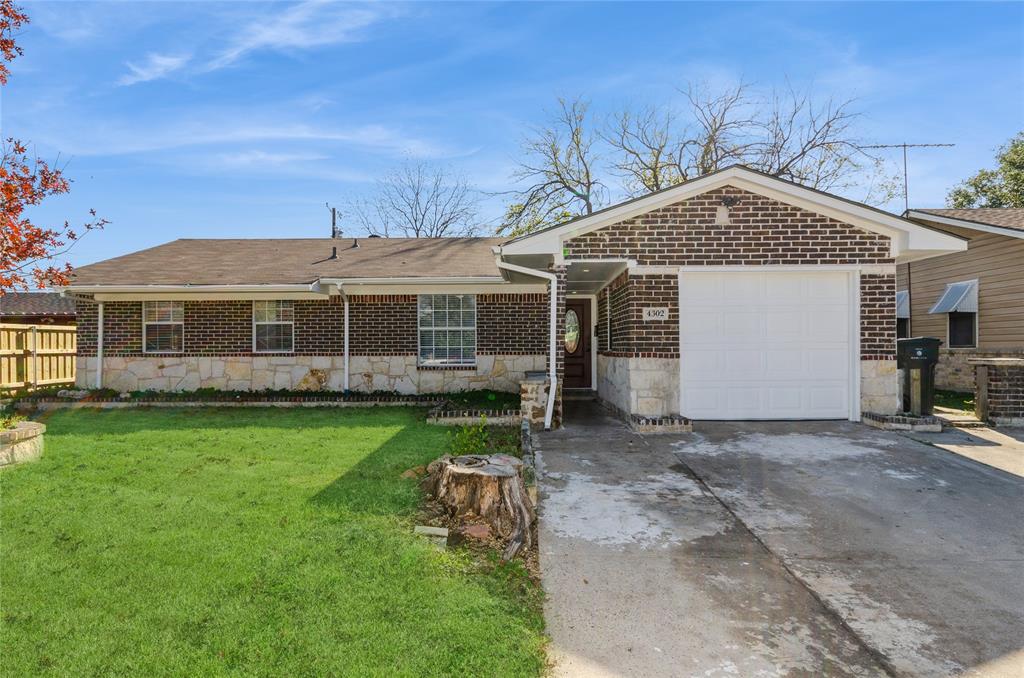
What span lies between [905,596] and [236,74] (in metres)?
11.6

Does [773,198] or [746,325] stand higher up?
[773,198]

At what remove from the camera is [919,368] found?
9.08 m

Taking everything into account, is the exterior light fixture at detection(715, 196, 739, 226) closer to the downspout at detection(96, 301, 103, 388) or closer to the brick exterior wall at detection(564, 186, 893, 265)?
the brick exterior wall at detection(564, 186, 893, 265)

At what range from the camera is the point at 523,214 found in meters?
27.4

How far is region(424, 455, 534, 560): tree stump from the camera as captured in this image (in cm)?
456

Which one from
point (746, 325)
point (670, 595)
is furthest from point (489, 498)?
point (746, 325)

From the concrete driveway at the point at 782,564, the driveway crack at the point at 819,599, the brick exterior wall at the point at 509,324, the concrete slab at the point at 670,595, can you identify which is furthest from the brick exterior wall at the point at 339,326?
the driveway crack at the point at 819,599

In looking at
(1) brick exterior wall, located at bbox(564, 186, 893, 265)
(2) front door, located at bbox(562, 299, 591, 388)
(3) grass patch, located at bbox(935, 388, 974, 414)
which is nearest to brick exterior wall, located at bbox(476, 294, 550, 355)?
(2) front door, located at bbox(562, 299, 591, 388)

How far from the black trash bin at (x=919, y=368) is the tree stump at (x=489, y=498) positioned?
7570 millimetres

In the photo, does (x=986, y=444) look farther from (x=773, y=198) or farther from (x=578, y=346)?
(x=578, y=346)

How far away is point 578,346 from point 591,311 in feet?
3.14

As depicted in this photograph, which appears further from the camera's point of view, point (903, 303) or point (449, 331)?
point (903, 303)

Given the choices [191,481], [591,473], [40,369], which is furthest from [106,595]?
[40,369]

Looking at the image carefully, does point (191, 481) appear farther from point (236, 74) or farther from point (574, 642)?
point (236, 74)
